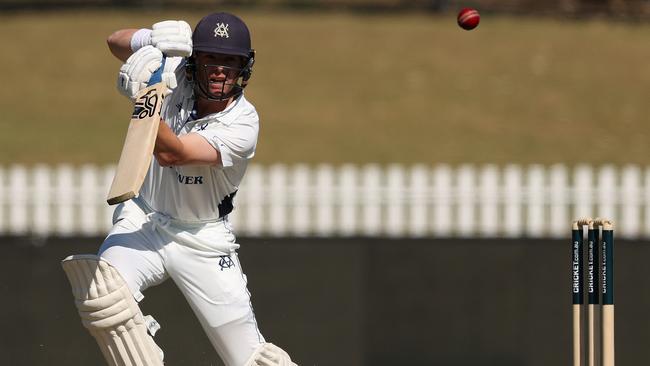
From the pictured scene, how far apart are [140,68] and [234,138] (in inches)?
18.6

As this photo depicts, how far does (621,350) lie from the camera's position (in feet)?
22.4

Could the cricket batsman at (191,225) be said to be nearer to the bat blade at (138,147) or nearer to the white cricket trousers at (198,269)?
the white cricket trousers at (198,269)

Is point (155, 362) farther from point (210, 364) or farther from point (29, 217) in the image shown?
point (29, 217)

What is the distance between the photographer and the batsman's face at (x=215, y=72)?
4.73 metres

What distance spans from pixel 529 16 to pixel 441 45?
2170 millimetres

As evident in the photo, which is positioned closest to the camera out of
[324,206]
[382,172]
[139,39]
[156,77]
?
[156,77]

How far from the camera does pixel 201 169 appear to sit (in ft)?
15.7

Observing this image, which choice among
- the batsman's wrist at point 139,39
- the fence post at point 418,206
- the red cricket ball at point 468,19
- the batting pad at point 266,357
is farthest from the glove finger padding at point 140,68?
the fence post at point 418,206

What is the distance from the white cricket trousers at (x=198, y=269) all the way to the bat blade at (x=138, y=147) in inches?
18.2

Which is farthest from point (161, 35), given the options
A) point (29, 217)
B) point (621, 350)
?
point (29, 217)

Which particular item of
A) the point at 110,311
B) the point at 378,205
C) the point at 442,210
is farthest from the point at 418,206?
the point at 110,311

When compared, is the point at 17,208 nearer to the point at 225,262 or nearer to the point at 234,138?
Answer: the point at 225,262

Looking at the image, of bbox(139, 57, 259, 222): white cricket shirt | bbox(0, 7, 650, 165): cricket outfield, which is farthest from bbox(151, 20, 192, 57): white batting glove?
bbox(0, 7, 650, 165): cricket outfield

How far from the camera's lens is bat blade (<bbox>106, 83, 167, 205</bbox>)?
4309 mm
